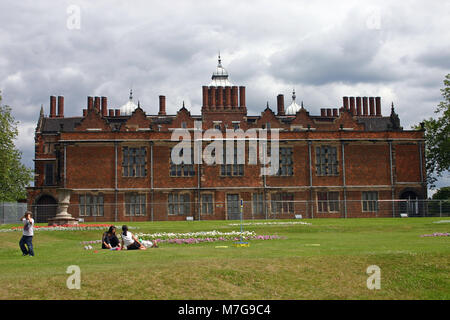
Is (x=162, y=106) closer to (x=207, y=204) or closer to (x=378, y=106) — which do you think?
(x=207, y=204)

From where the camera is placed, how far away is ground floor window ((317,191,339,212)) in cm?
5247

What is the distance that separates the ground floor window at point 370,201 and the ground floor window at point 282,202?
7.31 meters

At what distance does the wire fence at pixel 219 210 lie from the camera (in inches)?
2025

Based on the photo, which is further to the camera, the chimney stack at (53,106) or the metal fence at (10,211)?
the chimney stack at (53,106)

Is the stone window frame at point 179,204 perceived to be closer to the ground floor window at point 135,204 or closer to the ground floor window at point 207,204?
the ground floor window at point 207,204

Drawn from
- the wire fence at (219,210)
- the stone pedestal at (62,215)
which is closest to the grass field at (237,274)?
the stone pedestal at (62,215)

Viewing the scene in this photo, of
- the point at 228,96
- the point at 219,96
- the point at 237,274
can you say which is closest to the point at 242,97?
the point at 228,96

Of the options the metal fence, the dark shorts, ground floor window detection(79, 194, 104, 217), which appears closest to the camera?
the dark shorts

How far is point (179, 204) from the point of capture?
172 feet

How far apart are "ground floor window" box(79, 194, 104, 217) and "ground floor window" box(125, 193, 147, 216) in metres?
2.51

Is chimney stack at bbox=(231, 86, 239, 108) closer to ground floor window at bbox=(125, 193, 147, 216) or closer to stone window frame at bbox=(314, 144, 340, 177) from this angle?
stone window frame at bbox=(314, 144, 340, 177)

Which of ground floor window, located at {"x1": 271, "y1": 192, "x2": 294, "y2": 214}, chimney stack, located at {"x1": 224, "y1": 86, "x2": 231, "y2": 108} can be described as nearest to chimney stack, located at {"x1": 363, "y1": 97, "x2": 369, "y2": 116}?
chimney stack, located at {"x1": 224, "y1": 86, "x2": 231, "y2": 108}
